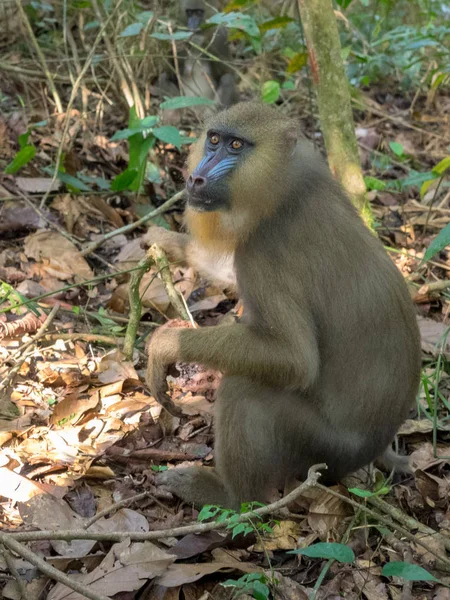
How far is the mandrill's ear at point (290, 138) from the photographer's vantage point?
461 centimetres

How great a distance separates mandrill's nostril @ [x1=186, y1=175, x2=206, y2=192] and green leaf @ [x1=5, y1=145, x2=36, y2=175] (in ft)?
10.4

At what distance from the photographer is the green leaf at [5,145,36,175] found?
7.05m

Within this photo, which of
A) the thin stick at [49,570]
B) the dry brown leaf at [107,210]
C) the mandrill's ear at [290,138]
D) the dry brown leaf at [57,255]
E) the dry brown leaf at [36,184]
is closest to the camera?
the thin stick at [49,570]

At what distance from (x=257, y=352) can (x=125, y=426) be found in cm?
130

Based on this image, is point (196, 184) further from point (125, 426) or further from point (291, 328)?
point (125, 426)

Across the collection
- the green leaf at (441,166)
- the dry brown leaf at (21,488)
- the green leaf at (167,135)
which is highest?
the green leaf at (167,135)

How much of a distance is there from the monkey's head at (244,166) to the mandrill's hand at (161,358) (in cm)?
81

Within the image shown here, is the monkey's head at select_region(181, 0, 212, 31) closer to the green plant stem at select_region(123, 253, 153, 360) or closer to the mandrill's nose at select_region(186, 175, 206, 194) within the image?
the green plant stem at select_region(123, 253, 153, 360)

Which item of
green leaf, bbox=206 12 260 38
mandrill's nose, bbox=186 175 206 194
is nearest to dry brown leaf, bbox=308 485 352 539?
mandrill's nose, bbox=186 175 206 194

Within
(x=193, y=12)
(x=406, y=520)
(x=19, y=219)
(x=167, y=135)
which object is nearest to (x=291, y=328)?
(x=406, y=520)

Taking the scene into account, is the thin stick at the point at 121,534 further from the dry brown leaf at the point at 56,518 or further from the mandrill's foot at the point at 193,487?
the mandrill's foot at the point at 193,487

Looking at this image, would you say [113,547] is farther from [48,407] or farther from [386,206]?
[386,206]

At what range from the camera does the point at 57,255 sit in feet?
22.3

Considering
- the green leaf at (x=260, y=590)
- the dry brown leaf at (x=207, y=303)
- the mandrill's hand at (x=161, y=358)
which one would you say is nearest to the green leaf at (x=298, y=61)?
the dry brown leaf at (x=207, y=303)
